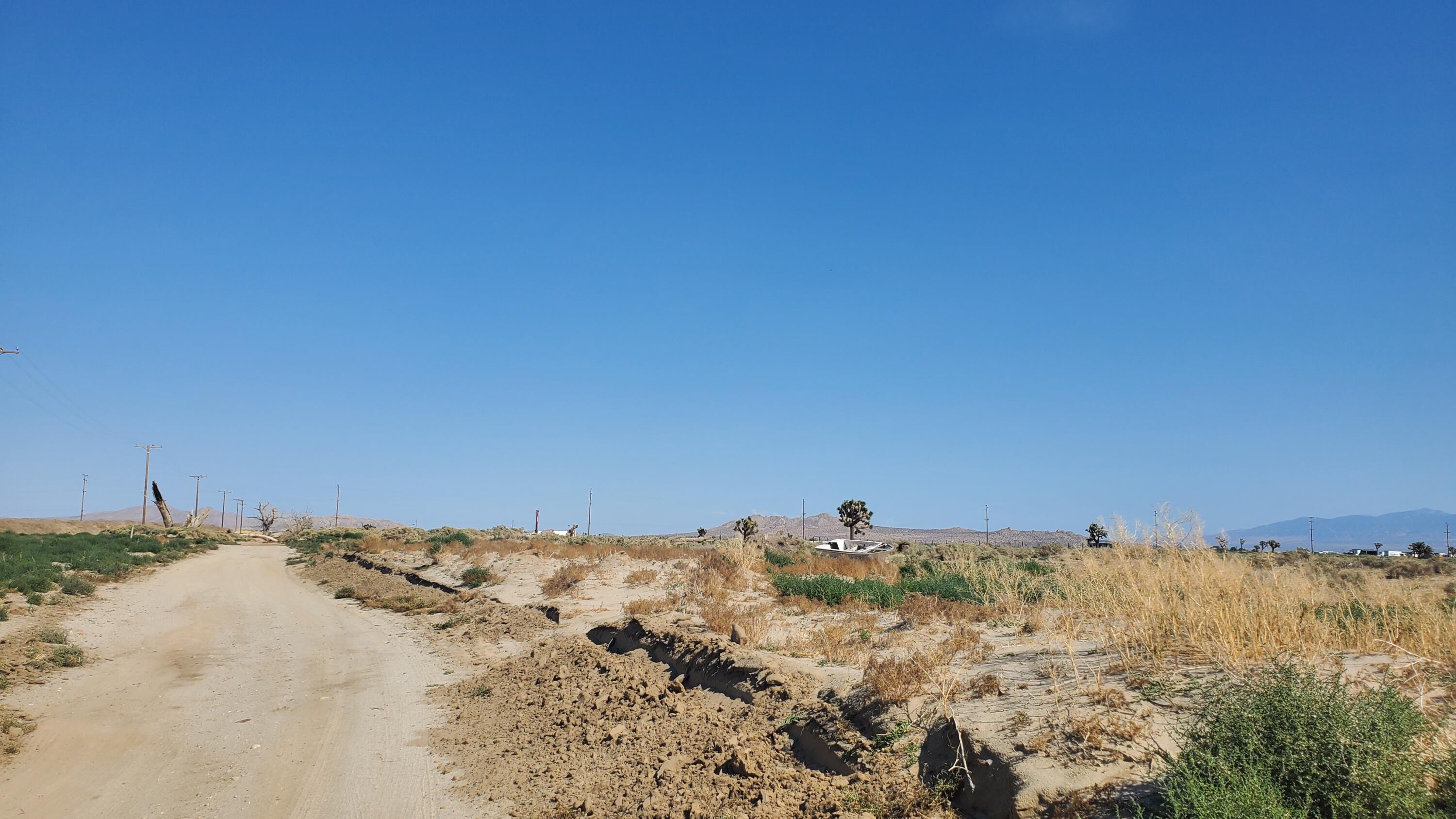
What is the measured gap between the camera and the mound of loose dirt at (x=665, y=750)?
7117mm

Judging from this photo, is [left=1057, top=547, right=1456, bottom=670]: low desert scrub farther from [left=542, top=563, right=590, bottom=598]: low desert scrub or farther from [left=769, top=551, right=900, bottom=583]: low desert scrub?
[left=542, top=563, right=590, bottom=598]: low desert scrub

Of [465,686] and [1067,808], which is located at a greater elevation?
[1067,808]

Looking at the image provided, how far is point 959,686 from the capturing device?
8047 millimetres

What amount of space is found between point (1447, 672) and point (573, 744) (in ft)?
27.6

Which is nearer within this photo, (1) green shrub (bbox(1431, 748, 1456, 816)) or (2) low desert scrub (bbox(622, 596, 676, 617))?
(1) green shrub (bbox(1431, 748, 1456, 816))

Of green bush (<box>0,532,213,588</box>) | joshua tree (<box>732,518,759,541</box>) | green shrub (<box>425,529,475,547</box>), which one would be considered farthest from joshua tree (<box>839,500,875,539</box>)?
green bush (<box>0,532,213,588</box>)

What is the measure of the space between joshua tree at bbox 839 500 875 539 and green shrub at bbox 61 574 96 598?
63.1 meters

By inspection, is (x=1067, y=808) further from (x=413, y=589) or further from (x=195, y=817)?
(x=413, y=589)

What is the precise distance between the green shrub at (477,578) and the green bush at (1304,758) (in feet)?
78.8

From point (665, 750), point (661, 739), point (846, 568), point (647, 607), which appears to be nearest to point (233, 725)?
point (661, 739)

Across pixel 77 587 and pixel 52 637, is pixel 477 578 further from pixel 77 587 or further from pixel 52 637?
pixel 52 637

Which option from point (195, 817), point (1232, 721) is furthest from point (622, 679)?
point (1232, 721)

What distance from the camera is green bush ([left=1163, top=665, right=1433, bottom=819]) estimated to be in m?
4.52

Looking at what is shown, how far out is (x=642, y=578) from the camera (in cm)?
2342
